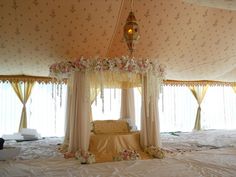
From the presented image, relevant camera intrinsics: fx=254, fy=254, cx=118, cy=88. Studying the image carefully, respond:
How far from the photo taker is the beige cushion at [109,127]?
5.68m

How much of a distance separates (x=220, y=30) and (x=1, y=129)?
709 centimetres

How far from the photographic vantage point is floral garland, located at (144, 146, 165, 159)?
A: 4.58 metres

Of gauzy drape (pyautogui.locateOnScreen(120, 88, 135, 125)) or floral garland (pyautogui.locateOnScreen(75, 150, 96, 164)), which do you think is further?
gauzy drape (pyautogui.locateOnScreen(120, 88, 135, 125))

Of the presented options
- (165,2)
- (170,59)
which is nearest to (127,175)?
(165,2)

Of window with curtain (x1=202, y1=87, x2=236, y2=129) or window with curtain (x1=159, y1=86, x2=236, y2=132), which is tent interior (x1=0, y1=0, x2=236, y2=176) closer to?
window with curtain (x1=159, y1=86, x2=236, y2=132)

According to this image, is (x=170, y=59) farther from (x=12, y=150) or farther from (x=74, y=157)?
(x=12, y=150)

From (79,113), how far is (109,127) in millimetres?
1179

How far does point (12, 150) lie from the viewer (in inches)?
182

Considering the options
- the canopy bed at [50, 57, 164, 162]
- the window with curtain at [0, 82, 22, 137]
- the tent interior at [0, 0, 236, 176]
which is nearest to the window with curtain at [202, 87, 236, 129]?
the tent interior at [0, 0, 236, 176]

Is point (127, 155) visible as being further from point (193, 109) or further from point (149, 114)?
point (193, 109)

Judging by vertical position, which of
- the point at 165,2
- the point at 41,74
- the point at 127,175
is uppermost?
the point at 165,2

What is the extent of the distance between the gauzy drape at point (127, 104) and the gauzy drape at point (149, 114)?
65.4 inches

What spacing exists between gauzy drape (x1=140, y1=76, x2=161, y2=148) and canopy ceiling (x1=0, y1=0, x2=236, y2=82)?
5.25 ft

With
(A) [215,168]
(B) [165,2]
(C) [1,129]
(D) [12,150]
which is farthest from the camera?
(C) [1,129]
